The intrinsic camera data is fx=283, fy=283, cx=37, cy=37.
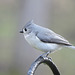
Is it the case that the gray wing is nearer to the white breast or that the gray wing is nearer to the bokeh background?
the white breast

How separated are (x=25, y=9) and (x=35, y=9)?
0.33m

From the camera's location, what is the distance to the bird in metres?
3.00

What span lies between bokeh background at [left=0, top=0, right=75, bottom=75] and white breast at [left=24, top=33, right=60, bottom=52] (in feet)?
9.17

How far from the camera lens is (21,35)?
20.6ft

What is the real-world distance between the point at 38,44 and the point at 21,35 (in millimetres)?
3321

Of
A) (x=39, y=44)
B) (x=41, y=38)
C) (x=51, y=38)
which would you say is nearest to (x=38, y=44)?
(x=39, y=44)

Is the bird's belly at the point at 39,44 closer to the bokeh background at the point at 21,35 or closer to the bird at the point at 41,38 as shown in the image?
the bird at the point at 41,38

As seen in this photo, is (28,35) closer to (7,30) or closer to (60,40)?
(60,40)

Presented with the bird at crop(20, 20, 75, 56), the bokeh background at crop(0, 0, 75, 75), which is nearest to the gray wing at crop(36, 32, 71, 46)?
the bird at crop(20, 20, 75, 56)

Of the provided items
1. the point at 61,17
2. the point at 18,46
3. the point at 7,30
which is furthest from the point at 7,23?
the point at 18,46

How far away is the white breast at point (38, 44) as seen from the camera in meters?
2.96

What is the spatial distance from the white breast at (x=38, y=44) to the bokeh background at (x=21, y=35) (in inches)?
110

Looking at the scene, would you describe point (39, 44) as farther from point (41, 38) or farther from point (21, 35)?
point (21, 35)

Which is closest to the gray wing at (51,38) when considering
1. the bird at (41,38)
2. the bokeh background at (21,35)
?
the bird at (41,38)
